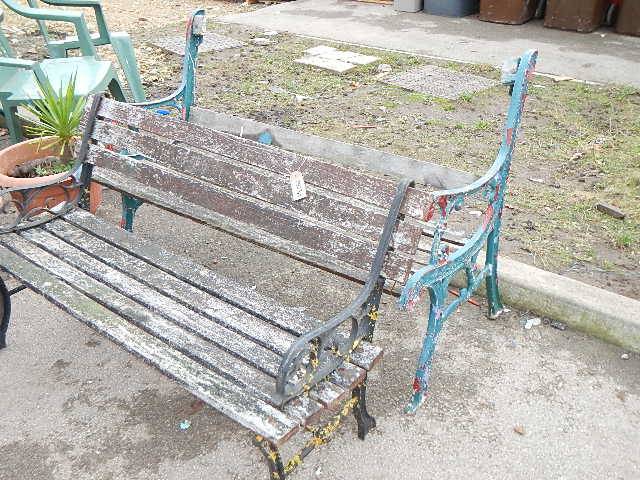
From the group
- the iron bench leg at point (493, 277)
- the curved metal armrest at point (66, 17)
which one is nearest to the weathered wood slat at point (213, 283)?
the iron bench leg at point (493, 277)

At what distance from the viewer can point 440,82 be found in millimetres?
6438

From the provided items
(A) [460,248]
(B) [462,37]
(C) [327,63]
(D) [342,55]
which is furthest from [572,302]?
(B) [462,37]

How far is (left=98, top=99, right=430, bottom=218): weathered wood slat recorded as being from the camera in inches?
90.9

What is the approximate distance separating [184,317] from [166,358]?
0.76 feet

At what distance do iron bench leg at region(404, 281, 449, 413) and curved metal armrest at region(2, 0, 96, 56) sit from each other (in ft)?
12.4

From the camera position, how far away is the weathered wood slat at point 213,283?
229cm

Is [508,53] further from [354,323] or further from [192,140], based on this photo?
[354,323]

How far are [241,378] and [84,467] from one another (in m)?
0.80

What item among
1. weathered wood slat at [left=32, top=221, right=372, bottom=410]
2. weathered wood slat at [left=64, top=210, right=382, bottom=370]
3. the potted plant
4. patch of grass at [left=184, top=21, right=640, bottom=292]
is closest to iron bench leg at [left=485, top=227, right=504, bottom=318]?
patch of grass at [left=184, top=21, right=640, bottom=292]

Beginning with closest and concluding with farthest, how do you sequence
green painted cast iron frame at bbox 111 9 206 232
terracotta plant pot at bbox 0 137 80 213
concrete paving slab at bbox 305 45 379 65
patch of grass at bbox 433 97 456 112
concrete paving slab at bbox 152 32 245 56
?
terracotta plant pot at bbox 0 137 80 213 < green painted cast iron frame at bbox 111 9 206 232 < patch of grass at bbox 433 97 456 112 < concrete paving slab at bbox 305 45 379 65 < concrete paving slab at bbox 152 32 245 56

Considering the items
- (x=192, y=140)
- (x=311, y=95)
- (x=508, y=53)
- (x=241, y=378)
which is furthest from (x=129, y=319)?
(x=508, y=53)

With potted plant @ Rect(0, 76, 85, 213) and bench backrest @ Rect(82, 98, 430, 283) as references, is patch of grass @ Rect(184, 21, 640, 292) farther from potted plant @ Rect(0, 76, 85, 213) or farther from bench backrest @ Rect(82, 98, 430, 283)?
potted plant @ Rect(0, 76, 85, 213)

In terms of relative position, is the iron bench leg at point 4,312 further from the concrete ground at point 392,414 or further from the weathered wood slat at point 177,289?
the weathered wood slat at point 177,289

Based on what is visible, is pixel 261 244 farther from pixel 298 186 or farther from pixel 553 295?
pixel 553 295
